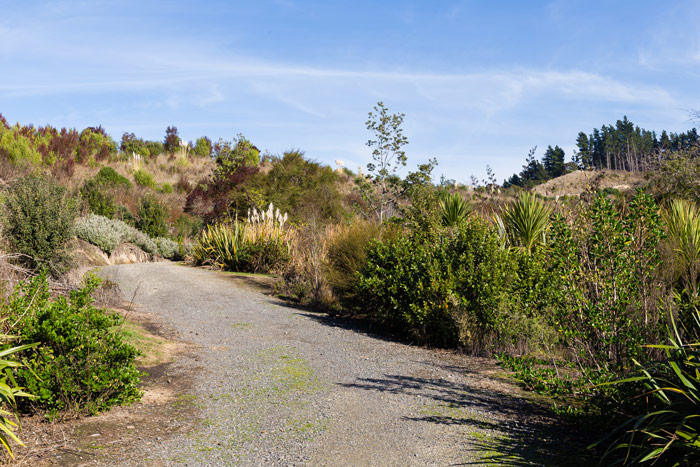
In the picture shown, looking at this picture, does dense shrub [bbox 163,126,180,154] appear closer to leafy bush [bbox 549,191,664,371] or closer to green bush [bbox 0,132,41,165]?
green bush [bbox 0,132,41,165]

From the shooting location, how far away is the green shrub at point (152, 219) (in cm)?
2041

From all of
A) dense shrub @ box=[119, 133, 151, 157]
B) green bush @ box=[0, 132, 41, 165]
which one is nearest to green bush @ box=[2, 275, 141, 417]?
green bush @ box=[0, 132, 41, 165]

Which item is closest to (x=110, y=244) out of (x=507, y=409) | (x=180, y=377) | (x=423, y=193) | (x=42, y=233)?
(x=42, y=233)

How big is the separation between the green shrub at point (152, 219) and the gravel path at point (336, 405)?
40.8ft

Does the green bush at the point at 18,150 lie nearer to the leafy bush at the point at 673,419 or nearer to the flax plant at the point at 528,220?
the flax plant at the point at 528,220

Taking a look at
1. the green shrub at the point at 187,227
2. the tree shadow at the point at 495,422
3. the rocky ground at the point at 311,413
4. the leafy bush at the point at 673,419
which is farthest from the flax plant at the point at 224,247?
the leafy bush at the point at 673,419

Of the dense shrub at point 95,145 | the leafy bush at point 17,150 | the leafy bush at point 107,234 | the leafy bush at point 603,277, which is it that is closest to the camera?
the leafy bush at point 603,277

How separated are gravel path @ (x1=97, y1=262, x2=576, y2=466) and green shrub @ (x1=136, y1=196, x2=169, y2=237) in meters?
12.4

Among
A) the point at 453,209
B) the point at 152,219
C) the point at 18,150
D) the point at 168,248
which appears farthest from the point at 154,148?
the point at 453,209

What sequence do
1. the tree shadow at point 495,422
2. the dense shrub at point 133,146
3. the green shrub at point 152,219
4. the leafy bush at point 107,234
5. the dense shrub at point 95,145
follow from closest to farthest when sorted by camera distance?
the tree shadow at point 495,422, the leafy bush at point 107,234, the green shrub at point 152,219, the dense shrub at point 95,145, the dense shrub at point 133,146

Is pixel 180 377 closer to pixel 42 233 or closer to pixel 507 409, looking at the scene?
pixel 507 409

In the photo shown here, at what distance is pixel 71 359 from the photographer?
4.47 metres

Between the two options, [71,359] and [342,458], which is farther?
[71,359]

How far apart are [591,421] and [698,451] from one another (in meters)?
1.17
